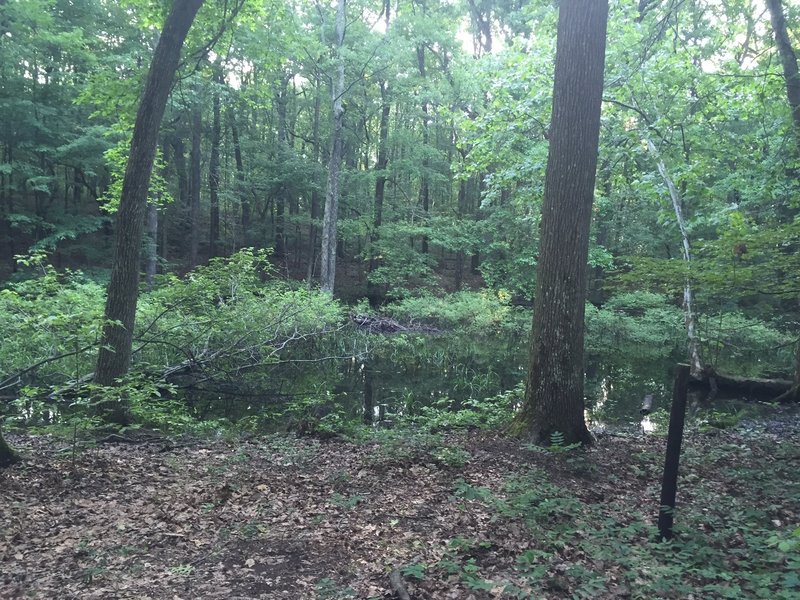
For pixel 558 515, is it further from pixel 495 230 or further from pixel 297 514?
pixel 495 230

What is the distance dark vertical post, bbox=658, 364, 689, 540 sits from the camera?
3.43 metres

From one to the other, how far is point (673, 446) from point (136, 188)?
6.42 metres

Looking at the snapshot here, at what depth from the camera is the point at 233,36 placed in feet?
26.3

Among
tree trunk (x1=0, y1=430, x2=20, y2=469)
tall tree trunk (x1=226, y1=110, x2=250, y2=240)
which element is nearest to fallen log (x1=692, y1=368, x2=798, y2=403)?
tree trunk (x1=0, y1=430, x2=20, y2=469)

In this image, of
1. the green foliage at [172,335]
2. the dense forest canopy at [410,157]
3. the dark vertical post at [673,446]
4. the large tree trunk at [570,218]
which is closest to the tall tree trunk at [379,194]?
the dense forest canopy at [410,157]

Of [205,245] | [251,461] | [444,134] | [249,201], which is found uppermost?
[444,134]

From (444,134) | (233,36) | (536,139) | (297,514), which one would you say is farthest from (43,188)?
(444,134)

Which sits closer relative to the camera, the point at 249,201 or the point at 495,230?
the point at 495,230

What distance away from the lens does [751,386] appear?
10406 mm

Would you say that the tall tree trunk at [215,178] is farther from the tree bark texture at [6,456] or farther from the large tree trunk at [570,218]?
the large tree trunk at [570,218]

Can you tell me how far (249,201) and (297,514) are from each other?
23.6m

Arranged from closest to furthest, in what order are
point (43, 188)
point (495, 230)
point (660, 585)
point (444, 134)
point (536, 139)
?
point (660, 585)
point (536, 139)
point (43, 188)
point (495, 230)
point (444, 134)

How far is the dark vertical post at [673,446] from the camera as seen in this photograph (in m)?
3.43

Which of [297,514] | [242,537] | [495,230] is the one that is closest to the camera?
[242,537]
